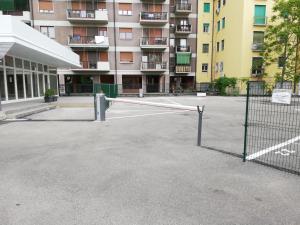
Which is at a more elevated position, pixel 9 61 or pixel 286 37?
pixel 286 37

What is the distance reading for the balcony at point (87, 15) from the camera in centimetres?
2903

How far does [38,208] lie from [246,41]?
32007 millimetres

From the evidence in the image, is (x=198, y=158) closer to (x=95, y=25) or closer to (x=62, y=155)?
(x=62, y=155)

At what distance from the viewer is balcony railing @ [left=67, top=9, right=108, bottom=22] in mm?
29031

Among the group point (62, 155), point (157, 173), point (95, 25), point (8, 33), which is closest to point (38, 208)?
point (157, 173)

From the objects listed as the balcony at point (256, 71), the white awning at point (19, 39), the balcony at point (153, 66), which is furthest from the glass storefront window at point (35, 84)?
the balcony at point (256, 71)

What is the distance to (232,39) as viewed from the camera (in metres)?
32.0

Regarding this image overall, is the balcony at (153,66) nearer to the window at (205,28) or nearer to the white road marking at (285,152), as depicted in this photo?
the window at (205,28)

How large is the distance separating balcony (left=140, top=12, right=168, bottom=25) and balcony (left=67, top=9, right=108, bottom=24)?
481 cm

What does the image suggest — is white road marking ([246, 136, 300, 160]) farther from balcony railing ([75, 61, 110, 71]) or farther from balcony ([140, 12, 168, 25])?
balcony ([140, 12, 168, 25])

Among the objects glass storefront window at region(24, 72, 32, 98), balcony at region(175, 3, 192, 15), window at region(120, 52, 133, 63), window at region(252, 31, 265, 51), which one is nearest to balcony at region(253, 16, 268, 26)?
window at region(252, 31, 265, 51)

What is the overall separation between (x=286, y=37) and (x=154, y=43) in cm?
1565

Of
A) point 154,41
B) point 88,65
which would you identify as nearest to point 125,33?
point 154,41

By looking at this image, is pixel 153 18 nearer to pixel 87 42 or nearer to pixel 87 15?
pixel 87 15
